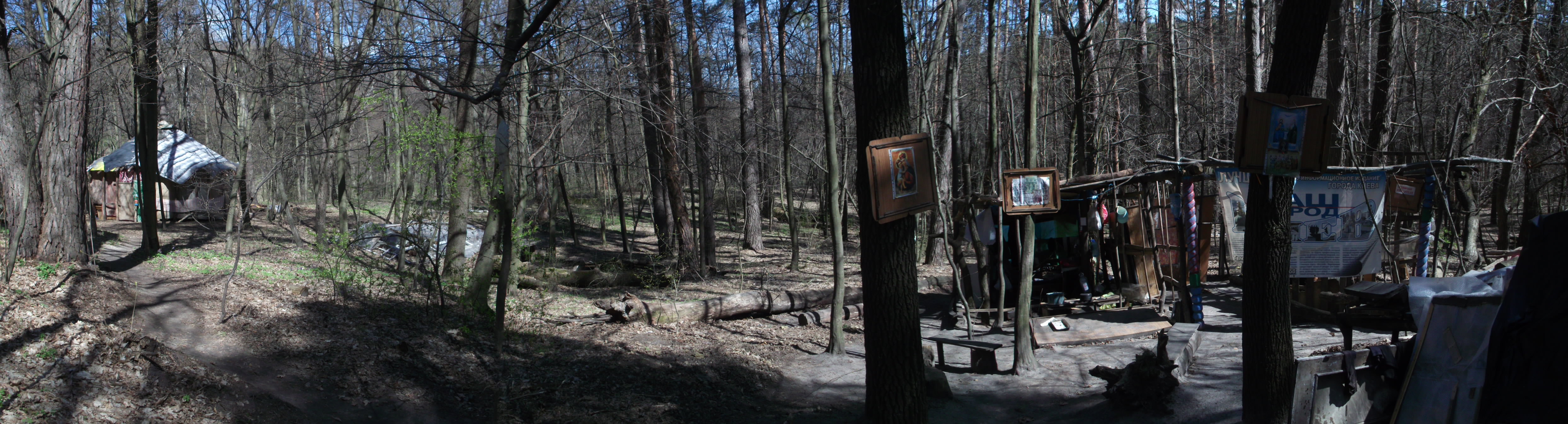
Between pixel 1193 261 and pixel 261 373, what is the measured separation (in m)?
10.1

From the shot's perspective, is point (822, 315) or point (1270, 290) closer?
point (1270, 290)

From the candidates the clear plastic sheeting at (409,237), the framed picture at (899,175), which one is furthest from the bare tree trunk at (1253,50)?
the clear plastic sheeting at (409,237)

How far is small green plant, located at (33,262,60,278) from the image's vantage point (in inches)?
298

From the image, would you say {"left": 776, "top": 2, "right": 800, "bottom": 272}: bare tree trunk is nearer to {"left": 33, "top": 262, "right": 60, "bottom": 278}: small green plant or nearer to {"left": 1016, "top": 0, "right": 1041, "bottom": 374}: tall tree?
{"left": 1016, "top": 0, "right": 1041, "bottom": 374}: tall tree

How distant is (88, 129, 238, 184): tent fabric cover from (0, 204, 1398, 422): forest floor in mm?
12550

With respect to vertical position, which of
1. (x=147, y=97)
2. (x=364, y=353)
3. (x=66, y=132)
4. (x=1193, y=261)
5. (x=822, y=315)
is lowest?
(x=822, y=315)

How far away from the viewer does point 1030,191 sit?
925 cm

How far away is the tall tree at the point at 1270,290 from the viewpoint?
517 cm

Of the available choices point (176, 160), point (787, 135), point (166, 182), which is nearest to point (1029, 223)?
point (787, 135)

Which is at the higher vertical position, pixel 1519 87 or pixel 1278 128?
pixel 1519 87

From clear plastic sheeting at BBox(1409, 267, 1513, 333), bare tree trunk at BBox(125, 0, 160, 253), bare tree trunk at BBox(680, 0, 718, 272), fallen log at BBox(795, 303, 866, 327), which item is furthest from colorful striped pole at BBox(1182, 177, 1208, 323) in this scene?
bare tree trunk at BBox(125, 0, 160, 253)

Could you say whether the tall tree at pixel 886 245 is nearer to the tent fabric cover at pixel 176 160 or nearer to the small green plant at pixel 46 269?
the small green plant at pixel 46 269

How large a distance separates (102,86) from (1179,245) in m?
19.2

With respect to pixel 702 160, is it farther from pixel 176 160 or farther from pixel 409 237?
pixel 176 160
